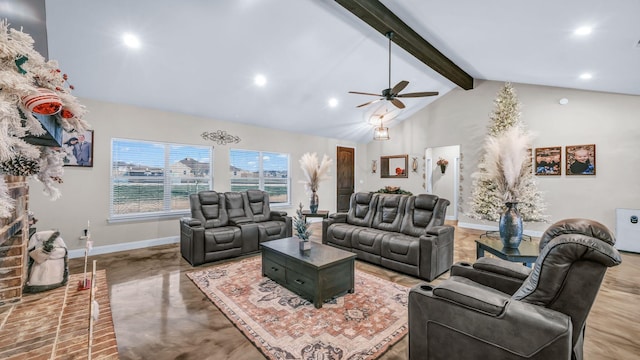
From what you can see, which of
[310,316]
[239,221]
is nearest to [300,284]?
[310,316]

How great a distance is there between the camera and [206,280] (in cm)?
319

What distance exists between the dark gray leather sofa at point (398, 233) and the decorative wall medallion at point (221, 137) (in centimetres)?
280

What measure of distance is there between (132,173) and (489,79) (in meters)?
7.68

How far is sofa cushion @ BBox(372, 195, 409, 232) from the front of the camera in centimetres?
406

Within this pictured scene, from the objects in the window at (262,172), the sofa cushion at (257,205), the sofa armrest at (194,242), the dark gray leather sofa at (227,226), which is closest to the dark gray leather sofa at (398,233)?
the dark gray leather sofa at (227,226)

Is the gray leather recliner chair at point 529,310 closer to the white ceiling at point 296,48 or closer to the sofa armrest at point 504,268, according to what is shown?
the sofa armrest at point 504,268

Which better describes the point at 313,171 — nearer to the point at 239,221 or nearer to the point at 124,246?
the point at 239,221

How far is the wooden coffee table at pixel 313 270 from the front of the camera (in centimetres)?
256

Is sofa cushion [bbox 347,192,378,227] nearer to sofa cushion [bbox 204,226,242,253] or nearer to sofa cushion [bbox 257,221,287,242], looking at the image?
sofa cushion [bbox 257,221,287,242]

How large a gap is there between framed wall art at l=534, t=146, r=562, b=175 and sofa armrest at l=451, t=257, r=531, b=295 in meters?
4.80

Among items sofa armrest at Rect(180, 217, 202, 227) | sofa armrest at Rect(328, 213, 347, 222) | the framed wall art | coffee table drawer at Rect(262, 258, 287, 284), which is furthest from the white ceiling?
coffee table drawer at Rect(262, 258, 287, 284)

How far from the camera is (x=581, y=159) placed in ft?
16.6

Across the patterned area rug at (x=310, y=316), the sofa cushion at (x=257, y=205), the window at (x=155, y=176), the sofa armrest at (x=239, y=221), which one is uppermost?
the window at (x=155, y=176)

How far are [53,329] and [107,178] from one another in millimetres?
3494
